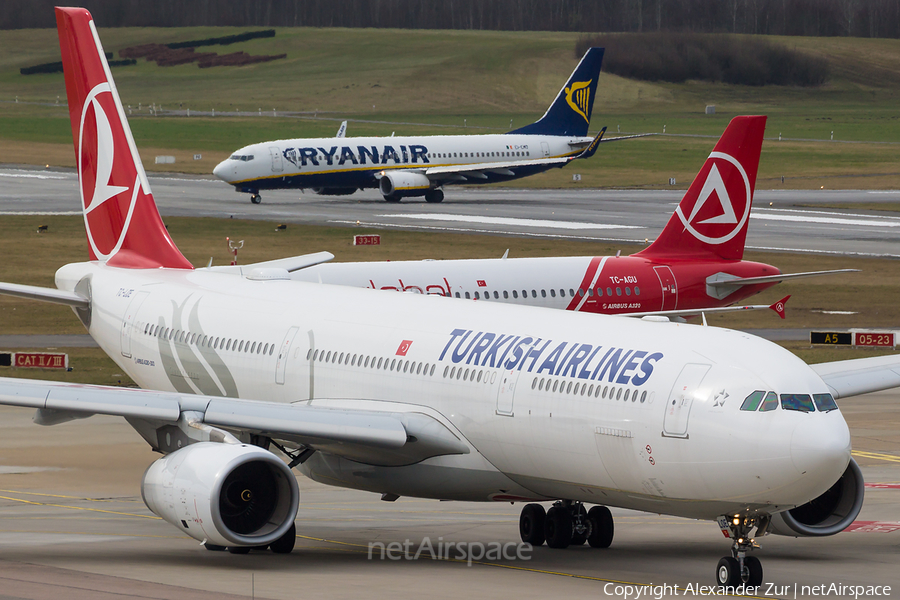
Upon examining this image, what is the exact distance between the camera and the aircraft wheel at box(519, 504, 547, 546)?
24938 millimetres

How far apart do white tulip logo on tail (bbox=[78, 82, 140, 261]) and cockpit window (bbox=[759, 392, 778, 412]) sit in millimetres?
20300

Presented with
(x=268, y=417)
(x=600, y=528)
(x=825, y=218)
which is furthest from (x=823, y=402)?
(x=825, y=218)

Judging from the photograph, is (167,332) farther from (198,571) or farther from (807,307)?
(807,307)

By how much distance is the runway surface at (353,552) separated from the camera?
2064 centimetres

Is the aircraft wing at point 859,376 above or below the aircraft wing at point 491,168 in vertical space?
above

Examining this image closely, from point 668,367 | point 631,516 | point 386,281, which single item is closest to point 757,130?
point 386,281

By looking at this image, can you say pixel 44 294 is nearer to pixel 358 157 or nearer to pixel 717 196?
pixel 717 196

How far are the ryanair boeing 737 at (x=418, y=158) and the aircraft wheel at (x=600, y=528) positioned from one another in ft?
243

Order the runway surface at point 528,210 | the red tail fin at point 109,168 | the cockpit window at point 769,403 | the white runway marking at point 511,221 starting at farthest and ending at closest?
1. the white runway marking at point 511,221
2. the runway surface at point 528,210
3. the red tail fin at point 109,168
4. the cockpit window at point 769,403

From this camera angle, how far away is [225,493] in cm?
2177

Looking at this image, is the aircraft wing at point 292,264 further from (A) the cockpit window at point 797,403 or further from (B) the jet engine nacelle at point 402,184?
(B) the jet engine nacelle at point 402,184

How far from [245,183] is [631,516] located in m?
73.0

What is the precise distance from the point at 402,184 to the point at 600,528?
77751 mm

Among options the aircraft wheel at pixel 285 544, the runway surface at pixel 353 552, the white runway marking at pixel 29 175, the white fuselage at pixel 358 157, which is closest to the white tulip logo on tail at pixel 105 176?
the runway surface at pixel 353 552
